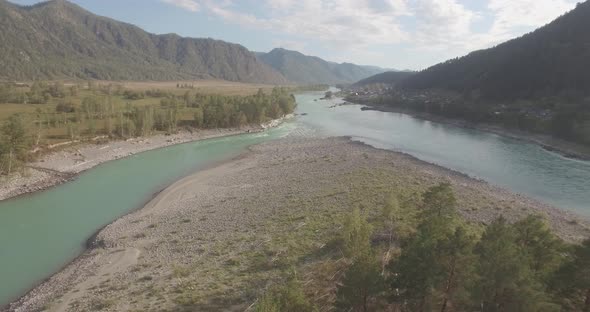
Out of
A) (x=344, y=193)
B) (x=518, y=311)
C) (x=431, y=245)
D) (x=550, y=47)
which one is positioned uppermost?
(x=550, y=47)

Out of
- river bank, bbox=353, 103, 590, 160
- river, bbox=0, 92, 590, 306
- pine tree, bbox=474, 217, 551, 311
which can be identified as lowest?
river, bbox=0, 92, 590, 306

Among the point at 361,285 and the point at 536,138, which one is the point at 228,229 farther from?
the point at 536,138

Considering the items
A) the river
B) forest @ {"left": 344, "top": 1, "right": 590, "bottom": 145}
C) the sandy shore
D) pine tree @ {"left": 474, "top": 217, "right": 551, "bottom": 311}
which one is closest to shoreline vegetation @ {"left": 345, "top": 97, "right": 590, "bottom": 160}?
forest @ {"left": 344, "top": 1, "right": 590, "bottom": 145}

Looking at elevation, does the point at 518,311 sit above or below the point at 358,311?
above

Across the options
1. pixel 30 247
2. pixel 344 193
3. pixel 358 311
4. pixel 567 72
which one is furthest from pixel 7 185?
pixel 567 72

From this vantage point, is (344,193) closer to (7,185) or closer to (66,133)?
(7,185)

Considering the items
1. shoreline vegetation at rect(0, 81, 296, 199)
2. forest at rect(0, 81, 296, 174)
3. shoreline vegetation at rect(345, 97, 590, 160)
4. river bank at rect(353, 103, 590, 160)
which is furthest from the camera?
shoreline vegetation at rect(345, 97, 590, 160)

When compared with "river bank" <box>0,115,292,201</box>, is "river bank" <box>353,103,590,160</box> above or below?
above

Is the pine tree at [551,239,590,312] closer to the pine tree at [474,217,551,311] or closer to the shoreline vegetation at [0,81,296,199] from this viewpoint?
the pine tree at [474,217,551,311]
